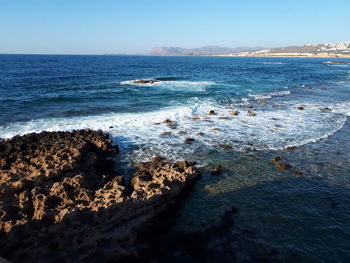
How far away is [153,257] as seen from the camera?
8.20 metres

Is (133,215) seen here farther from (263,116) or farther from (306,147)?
(263,116)

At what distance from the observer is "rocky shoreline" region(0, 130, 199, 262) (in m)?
7.79

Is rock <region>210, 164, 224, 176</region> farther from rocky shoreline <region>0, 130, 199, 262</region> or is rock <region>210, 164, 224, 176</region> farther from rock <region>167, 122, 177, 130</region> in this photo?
rock <region>167, 122, 177, 130</region>

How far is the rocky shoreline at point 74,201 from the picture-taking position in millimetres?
7793

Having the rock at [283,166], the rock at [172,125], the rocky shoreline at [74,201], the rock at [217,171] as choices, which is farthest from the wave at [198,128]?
the rocky shoreline at [74,201]

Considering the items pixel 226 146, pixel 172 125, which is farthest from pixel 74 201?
pixel 172 125

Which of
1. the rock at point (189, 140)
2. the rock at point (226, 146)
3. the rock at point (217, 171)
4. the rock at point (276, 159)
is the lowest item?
the rock at point (217, 171)

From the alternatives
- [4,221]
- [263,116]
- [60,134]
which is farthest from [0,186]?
[263,116]

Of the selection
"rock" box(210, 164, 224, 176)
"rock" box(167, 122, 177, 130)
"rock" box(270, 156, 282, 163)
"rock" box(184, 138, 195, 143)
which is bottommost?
"rock" box(210, 164, 224, 176)

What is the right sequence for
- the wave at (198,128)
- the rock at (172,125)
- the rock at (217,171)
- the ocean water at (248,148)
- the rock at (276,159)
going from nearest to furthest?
1. the ocean water at (248,148)
2. the rock at (217,171)
3. the rock at (276,159)
4. the wave at (198,128)
5. the rock at (172,125)

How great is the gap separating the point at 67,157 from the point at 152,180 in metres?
5.18

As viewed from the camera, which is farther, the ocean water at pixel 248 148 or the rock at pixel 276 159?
the rock at pixel 276 159

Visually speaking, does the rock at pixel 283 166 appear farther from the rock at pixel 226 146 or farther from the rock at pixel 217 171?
the rock at pixel 226 146

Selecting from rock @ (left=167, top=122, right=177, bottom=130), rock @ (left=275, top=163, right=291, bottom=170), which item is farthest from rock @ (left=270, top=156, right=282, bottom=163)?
rock @ (left=167, top=122, right=177, bottom=130)
